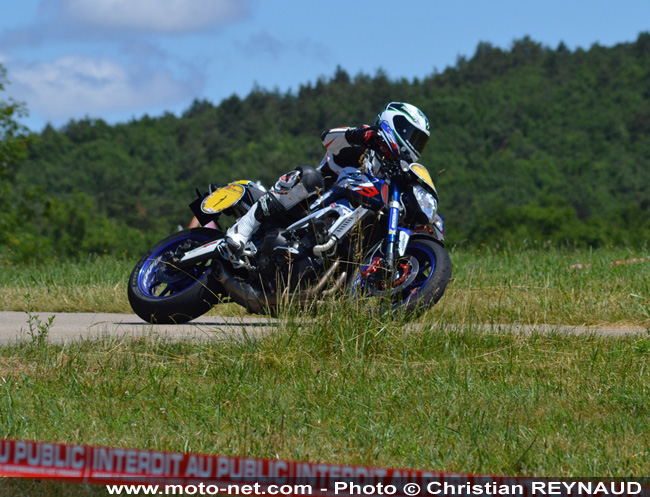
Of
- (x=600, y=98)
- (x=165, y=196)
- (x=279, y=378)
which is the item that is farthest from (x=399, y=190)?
(x=600, y=98)

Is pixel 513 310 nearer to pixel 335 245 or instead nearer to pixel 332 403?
pixel 335 245

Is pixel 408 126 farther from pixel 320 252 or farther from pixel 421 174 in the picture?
pixel 320 252

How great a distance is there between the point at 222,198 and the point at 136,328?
137 centimetres

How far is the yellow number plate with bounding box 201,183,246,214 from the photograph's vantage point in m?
7.87

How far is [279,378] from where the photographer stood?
211 inches

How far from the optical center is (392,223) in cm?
738

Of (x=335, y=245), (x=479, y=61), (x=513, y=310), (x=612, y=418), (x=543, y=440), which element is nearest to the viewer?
(x=543, y=440)

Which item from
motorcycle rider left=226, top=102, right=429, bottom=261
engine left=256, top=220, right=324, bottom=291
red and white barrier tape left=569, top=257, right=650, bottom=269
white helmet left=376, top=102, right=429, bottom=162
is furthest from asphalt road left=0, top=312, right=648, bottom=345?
red and white barrier tape left=569, top=257, right=650, bottom=269

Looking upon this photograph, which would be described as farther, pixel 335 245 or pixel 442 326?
pixel 335 245

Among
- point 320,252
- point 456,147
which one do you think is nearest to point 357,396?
point 320,252

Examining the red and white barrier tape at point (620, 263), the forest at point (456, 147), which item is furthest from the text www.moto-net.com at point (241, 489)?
the forest at point (456, 147)

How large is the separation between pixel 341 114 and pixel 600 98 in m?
36.6

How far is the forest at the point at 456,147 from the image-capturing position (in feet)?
269

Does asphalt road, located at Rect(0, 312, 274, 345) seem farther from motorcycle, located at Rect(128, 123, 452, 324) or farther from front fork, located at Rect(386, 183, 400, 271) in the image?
front fork, located at Rect(386, 183, 400, 271)
